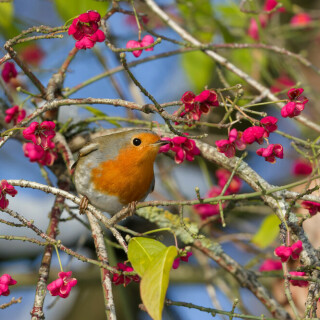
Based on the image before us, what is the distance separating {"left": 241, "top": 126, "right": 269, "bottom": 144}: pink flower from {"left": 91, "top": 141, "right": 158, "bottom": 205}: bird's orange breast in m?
0.85

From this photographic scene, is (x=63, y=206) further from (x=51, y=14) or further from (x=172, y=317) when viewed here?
(x=51, y=14)

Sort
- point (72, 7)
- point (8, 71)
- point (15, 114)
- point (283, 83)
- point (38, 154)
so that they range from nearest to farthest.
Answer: point (38, 154) < point (15, 114) < point (8, 71) < point (72, 7) < point (283, 83)

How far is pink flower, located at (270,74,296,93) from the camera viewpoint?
4.27 m

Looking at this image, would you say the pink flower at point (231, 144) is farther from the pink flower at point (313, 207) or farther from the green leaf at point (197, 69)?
the green leaf at point (197, 69)

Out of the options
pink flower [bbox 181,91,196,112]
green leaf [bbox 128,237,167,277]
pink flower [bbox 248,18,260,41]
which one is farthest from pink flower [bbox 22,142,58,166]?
pink flower [bbox 248,18,260,41]

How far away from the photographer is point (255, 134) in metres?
1.99

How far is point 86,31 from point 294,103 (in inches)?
33.1

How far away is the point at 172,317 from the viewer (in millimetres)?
3730

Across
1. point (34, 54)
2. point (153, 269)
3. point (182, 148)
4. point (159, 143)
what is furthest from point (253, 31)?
point (153, 269)

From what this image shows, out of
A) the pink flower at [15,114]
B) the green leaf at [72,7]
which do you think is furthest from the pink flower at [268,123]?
the green leaf at [72,7]

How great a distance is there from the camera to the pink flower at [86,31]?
1.92 meters

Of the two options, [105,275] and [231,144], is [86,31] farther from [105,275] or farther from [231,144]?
[105,275]

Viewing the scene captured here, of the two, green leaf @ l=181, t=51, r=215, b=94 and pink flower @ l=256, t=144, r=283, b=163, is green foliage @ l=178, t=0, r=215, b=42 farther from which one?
pink flower @ l=256, t=144, r=283, b=163

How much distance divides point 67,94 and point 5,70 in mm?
354
